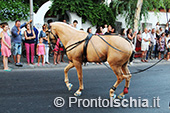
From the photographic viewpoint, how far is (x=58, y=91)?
5.48 metres

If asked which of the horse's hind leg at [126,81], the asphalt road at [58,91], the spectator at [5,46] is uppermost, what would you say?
the spectator at [5,46]

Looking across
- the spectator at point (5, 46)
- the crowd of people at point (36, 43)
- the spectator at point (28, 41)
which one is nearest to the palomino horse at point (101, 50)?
the crowd of people at point (36, 43)

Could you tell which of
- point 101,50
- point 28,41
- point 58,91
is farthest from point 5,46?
point 101,50

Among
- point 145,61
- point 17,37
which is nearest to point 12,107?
point 17,37

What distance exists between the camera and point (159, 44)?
13.1 meters

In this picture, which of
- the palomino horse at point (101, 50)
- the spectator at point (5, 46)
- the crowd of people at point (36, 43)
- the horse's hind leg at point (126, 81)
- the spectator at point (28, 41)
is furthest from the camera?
the spectator at point (28, 41)

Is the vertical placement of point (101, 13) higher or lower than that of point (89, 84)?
higher

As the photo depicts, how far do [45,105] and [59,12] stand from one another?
12.1 m

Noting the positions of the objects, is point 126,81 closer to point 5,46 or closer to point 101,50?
point 101,50

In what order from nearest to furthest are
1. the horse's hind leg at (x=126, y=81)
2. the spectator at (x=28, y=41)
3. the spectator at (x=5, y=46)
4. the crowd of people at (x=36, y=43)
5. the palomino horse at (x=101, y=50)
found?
the palomino horse at (x=101, y=50) < the horse's hind leg at (x=126, y=81) < the spectator at (x=5, y=46) < the crowd of people at (x=36, y=43) < the spectator at (x=28, y=41)

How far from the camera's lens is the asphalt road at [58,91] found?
4.23m

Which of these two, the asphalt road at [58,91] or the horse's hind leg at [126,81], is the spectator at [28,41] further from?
the horse's hind leg at [126,81]

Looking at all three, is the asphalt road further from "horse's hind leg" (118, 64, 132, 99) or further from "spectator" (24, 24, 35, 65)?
"spectator" (24, 24, 35, 65)

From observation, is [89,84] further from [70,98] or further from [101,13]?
[101,13]
